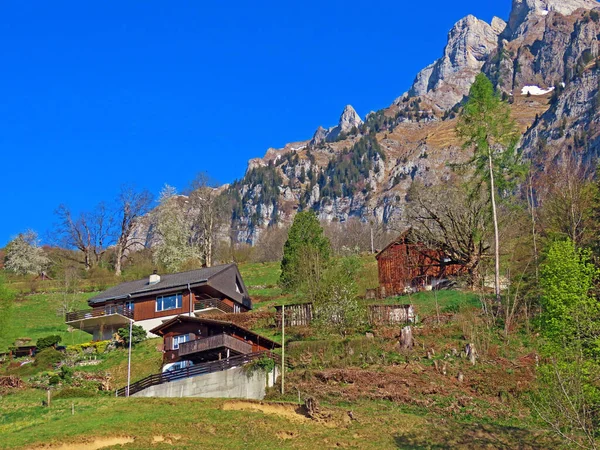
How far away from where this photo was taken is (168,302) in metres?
59.6

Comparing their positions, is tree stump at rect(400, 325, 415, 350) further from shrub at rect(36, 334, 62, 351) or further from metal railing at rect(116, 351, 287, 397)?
shrub at rect(36, 334, 62, 351)

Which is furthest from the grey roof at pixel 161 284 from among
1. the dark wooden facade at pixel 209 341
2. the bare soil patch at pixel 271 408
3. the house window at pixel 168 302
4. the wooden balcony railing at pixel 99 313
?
the bare soil patch at pixel 271 408

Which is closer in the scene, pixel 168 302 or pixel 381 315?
pixel 381 315

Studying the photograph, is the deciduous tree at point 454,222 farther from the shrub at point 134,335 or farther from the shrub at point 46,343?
the shrub at point 46,343

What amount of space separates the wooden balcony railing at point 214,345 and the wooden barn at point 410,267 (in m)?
20.1

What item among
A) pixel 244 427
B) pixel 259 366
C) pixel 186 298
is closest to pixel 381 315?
pixel 259 366

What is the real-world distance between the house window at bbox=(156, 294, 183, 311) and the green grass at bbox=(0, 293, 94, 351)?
6.25 metres

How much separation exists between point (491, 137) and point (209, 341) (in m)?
24.8

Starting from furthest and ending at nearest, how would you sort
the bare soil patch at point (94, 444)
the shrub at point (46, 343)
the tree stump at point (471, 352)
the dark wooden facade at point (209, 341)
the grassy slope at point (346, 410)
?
1. the shrub at point (46, 343)
2. the dark wooden facade at point (209, 341)
3. the tree stump at point (471, 352)
4. the grassy slope at point (346, 410)
5. the bare soil patch at point (94, 444)

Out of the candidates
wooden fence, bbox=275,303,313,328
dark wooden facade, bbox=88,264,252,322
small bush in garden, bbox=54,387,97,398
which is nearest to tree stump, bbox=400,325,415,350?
wooden fence, bbox=275,303,313,328

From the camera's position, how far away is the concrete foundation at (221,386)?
38.6 meters

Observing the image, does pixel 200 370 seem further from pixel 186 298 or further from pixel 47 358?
pixel 186 298

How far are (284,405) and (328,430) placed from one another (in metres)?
3.63

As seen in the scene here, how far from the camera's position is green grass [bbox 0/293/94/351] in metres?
58.8
